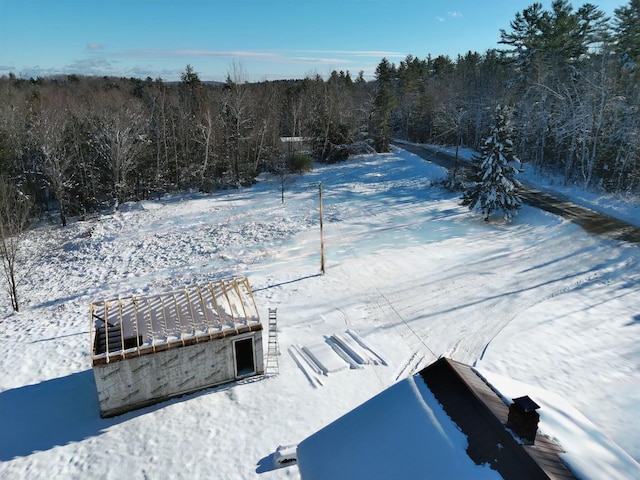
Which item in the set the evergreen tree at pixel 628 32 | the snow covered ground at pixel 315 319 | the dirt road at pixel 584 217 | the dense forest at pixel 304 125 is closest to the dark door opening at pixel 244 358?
the snow covered ground at pixel 315 319

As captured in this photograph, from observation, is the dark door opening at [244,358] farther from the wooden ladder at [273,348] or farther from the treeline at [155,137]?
the treeline at [155,137]

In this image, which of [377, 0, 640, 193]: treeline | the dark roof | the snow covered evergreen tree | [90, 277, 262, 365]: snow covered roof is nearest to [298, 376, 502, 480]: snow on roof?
the dark roof

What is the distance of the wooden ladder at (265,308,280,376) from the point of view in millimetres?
13916

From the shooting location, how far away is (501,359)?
14.1 meters

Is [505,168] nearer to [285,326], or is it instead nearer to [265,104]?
[285,326]

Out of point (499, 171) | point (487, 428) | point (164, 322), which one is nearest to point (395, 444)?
point (487, 428)

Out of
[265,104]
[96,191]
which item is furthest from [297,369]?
[265,104]

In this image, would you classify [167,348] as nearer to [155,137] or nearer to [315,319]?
[315,319]

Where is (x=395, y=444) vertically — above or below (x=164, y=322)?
above

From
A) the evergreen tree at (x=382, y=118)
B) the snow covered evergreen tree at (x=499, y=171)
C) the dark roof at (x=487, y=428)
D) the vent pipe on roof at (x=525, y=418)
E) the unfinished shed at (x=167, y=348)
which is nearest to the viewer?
the dark roof at (x=487, y=428)

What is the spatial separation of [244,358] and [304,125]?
1508 inches

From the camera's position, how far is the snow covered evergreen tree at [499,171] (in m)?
25.7

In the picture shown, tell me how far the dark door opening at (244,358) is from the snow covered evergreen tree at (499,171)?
63.2ft

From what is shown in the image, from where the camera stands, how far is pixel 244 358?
14.0 meters
